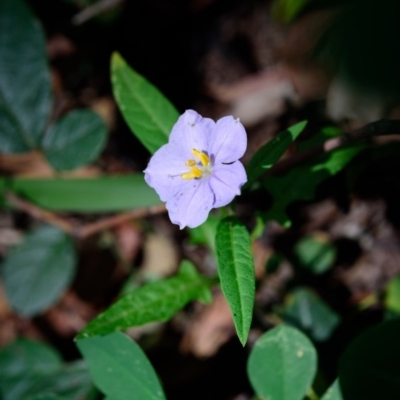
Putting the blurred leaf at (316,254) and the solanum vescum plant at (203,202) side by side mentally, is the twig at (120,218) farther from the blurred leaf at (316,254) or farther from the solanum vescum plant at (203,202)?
the blurred leaf at (316,254)

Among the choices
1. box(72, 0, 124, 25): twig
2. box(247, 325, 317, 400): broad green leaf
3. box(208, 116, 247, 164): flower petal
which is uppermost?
box(72, 0, 124, 25): twig

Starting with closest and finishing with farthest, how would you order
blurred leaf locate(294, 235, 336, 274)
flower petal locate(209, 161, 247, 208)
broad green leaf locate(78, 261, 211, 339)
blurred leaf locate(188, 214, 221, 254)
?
flower petal locate(209, 161, 247, 208) < broad green leaf locate(78, 261, 211, 339) < blurred leaf locate(188, 214, 221, 254) < blurred leaf locate(294, 235, 336, 274)

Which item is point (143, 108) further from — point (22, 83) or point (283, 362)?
point (283, 362)

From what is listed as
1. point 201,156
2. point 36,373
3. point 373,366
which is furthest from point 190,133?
point 36,373

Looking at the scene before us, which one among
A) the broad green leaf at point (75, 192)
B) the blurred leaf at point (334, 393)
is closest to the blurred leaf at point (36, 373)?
the broad green leaf at point (75, 192)

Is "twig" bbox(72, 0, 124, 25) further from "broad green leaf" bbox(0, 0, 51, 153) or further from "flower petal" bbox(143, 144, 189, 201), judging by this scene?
"flower petal" bbox(143, 144, 189, 201)

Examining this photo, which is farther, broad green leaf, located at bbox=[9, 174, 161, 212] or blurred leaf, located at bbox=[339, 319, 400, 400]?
broad green leaf, located at bbox=[9, 174, 161, 212]

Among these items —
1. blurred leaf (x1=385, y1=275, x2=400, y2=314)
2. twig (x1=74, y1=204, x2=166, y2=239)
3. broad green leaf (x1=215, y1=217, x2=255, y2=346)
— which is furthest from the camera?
blurred leaf (x1=385, y1=275, x2=400, y2=314)

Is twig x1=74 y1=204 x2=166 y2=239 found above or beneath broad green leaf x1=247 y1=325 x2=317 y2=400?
above

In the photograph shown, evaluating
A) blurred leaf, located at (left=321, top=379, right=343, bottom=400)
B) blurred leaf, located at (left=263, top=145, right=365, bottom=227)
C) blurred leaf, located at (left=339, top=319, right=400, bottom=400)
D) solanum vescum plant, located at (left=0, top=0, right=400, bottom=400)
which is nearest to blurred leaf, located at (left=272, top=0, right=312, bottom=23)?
solanum vescum plant, located at (left=0, top=0, right=400, bottom=400)
